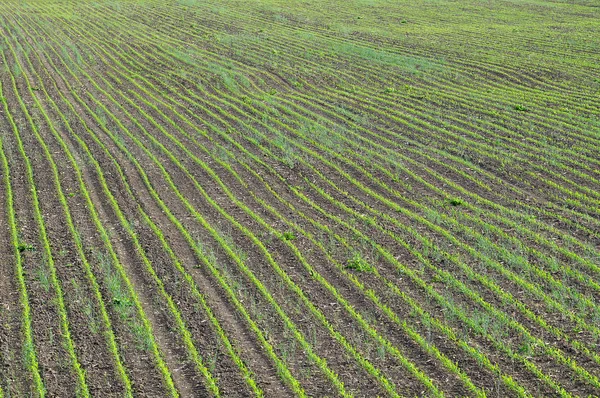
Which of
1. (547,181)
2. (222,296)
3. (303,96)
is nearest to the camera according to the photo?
(222,296)

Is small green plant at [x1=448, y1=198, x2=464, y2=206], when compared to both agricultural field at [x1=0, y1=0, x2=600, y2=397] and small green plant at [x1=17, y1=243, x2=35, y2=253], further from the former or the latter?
small green plant at [x1=17, y1=243, x2=35, y2=253]

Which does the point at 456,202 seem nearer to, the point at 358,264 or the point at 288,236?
the point at 358,264

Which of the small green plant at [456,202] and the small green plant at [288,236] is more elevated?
the small green plant at [456,202]

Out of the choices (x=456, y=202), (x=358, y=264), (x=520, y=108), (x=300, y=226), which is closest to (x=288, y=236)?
(x=300, y=226)

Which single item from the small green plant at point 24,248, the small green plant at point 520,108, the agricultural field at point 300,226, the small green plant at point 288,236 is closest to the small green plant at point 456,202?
the agricultural field at point 300,226

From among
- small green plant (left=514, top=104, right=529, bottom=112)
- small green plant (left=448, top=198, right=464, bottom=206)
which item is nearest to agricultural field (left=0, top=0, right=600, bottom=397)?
small green plant (left=514, top=104, right=529, bottom=112)

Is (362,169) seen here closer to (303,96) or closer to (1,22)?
(303,96)

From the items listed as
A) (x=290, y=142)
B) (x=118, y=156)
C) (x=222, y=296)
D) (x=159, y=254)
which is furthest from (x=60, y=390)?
(x=290, y=142)

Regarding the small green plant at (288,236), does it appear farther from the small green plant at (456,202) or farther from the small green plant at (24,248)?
the small green plant at (24,248)
